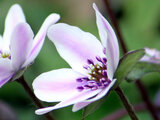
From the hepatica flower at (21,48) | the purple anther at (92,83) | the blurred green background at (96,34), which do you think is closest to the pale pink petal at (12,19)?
the hepatica flower at (21,48)

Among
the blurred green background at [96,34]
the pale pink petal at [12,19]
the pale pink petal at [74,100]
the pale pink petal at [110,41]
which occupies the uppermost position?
the pale pink petal at [110,41]

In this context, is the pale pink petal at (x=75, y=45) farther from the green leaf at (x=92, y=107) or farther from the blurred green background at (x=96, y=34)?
the blurred green background at (x=96, y=34)

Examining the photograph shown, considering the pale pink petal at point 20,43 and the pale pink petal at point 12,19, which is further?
the pale pink petal at point 12,19

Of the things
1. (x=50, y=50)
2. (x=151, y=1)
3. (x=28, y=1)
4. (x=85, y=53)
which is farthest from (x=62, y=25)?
(x=28, y=1)

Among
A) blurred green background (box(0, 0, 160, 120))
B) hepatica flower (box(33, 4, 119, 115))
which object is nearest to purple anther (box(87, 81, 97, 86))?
hepatica flower (box(33, 4, 119, 115))

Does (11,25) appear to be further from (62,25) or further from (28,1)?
(28,1)

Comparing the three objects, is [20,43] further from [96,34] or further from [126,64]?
[96,34]
